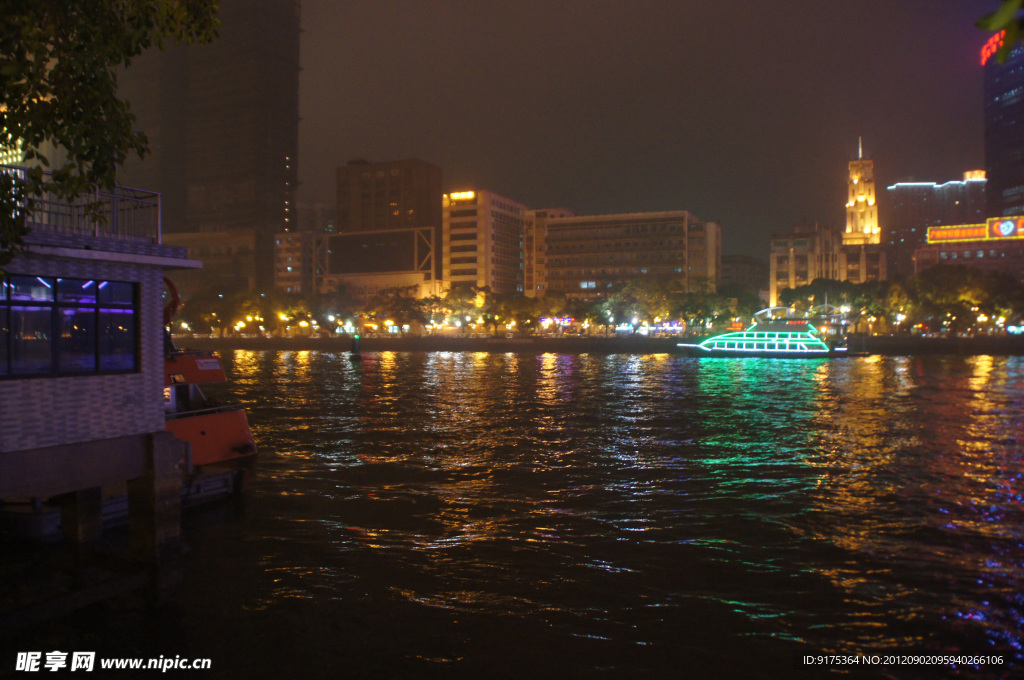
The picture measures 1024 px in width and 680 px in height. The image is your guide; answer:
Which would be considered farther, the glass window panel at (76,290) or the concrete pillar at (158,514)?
the concrete pillar at (158,514)

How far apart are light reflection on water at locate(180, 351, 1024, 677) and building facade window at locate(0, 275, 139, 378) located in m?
3.87

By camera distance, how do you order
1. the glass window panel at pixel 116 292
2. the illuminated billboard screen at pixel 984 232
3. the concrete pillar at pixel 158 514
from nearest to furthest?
the glass window panel at pixel 116 292 → the concrete pillar at pixel 158 514 → the illuminated billboard screen at pixel 984 232

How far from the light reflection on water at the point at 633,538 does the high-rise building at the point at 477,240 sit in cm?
11873

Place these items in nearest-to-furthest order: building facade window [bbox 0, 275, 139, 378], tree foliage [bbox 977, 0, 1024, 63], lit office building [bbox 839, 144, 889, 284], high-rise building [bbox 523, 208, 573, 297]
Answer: tree foliage [bbox 977, 0, 1024, 63], building facade window [bbox 0, 275, 139, 378], lit office building [bbox 839, 144, 889, 284], high-rise building [bbox 523, 208, 573, 297]

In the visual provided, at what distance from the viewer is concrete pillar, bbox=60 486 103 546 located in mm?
11070

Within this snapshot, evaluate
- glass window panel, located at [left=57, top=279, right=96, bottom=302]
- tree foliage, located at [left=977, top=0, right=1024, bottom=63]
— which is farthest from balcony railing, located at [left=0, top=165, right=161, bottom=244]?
tree foliage, located at [left=977, top=0, right=1024, bottom=63]

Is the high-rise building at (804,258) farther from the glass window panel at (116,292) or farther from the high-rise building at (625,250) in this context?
the glass window panel at (116,292)

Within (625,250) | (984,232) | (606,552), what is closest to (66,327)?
(606,552)

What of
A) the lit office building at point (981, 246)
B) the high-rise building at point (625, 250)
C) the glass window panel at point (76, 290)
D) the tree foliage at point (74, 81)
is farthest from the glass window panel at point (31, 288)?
the lit office building at point (981, 246)

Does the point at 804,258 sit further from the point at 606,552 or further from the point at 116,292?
the point at 116,292

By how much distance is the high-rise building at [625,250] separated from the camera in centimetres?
14325

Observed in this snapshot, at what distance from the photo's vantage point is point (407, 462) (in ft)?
68.8

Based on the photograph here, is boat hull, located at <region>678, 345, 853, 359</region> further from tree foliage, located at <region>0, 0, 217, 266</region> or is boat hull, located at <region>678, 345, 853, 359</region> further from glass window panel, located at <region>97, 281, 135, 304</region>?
tree foliage, located at <region>0, 0, 217, 266</region>

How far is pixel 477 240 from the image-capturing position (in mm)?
148625
